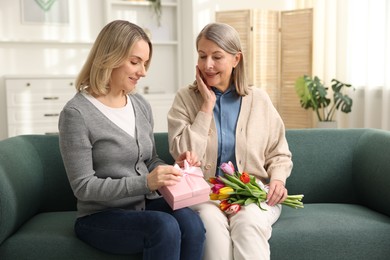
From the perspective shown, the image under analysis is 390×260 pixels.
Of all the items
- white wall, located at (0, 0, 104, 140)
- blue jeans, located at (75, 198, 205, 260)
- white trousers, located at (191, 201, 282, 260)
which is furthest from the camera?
white wall, located at (0, 0, 104, 140)

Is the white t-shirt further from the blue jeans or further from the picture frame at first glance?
the picture frame

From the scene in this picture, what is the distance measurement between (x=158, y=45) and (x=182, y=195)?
466cm

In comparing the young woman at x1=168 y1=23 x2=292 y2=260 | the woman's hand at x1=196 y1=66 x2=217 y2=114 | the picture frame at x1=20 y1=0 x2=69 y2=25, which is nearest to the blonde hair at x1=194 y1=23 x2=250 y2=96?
the young woman at x1=168 y1=23 x2=292 y2=260

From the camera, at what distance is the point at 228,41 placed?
2.17m

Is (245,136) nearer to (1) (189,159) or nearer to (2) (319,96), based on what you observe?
(1) (189,159)

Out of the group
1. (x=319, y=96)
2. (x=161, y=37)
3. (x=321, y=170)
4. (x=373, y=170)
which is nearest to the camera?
(x=373, y=170)

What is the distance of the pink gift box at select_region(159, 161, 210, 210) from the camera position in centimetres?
181

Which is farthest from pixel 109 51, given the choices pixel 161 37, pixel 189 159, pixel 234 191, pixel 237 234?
pixel 161 37

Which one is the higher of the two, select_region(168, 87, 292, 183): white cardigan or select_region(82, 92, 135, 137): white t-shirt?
select_region(82, 92, 135, 137): white t-shirt

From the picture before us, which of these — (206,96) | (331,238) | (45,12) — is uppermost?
(45,12)

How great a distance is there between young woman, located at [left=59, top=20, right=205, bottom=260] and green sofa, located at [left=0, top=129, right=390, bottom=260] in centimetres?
15

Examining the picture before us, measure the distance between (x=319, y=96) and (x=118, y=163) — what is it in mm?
3548

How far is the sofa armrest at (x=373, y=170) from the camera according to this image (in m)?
2.21

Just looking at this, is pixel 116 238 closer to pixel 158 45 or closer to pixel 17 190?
pixel 17 190
